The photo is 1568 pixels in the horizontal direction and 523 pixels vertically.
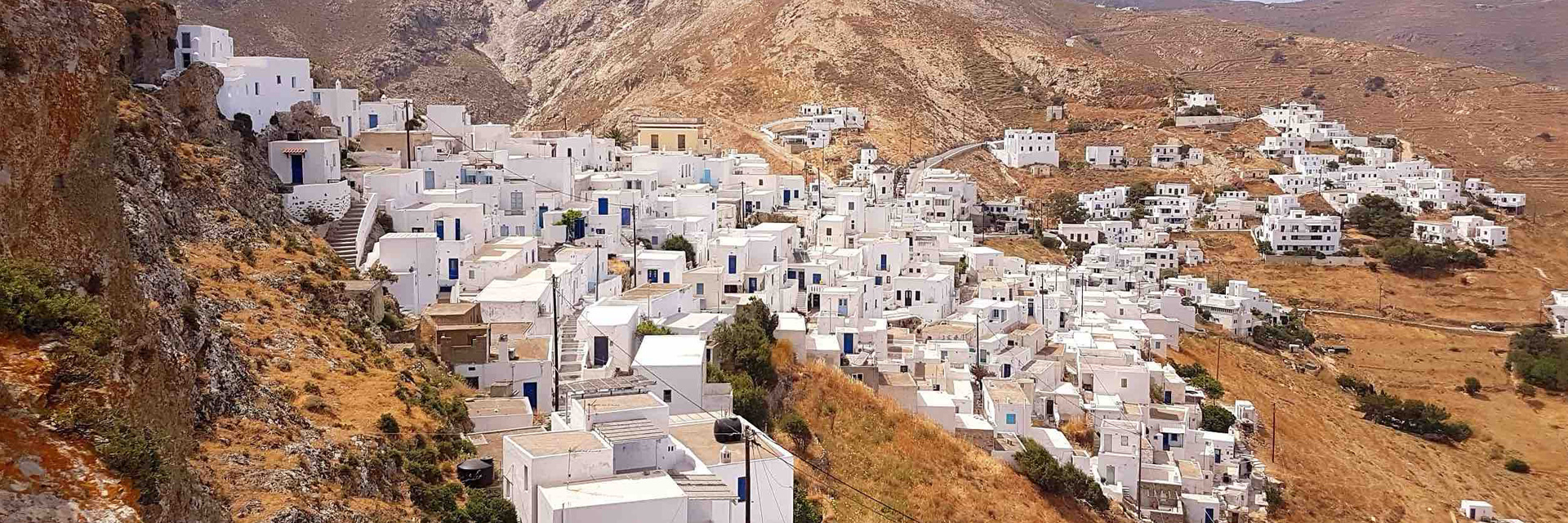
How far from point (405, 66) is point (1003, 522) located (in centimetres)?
8172

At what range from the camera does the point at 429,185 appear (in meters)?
26.0

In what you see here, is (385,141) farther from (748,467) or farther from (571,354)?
(748,467)

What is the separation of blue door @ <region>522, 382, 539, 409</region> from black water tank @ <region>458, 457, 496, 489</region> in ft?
12.9

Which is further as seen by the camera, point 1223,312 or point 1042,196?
point 1042,196

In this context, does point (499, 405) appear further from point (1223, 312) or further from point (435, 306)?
point (1223, 312)

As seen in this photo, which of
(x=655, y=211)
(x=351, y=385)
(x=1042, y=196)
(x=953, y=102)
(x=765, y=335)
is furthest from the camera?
(x=953, y=102)

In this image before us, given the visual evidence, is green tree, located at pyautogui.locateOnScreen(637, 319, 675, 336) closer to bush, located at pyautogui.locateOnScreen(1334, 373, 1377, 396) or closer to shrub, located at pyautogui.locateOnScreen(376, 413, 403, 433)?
shrub, located at pyautogui.locateOnScreen(376, 413, 403, 433)

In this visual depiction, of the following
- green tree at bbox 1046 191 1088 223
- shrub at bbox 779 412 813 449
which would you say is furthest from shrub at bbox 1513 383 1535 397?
shrub at bbox 779 412 813 449

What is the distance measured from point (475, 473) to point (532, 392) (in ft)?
13.9

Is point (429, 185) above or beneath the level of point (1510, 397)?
above

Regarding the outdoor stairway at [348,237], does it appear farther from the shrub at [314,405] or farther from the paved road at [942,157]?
the paved road at [942,157]

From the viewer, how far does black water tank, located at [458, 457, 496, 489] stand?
13.8 m

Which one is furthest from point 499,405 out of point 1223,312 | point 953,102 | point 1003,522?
point 953,102

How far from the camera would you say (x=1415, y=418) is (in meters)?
38.0
